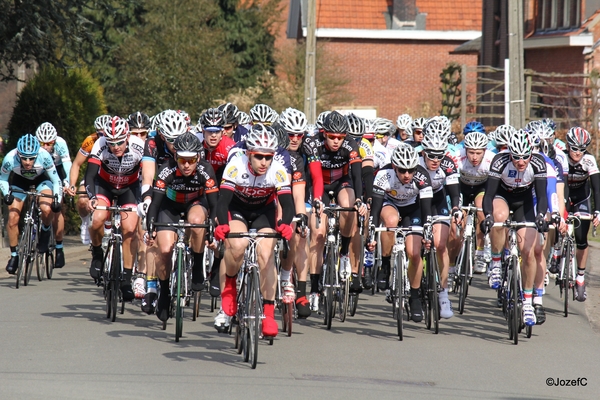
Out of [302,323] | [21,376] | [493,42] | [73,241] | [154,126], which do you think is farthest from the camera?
[493,42]

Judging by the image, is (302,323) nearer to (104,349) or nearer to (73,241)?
(104,349)

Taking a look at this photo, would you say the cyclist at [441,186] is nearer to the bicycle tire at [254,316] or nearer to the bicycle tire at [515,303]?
the bicycle tire at [515,303]

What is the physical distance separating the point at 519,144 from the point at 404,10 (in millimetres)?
43497

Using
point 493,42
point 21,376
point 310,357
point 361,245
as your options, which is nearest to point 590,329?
point 361,245

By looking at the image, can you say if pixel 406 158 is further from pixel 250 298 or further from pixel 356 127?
pixel 250 298

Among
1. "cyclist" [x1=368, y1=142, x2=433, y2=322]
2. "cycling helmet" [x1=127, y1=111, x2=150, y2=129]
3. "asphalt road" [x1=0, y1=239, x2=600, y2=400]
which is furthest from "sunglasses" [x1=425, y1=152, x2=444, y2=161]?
"cycling helmet" [x1=127, y1=111, x2=150, y2=129]

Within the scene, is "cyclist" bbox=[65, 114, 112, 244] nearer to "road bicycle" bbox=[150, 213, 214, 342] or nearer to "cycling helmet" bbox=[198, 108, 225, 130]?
"cycling helmet" bbox=[198, 108, 225, 130]

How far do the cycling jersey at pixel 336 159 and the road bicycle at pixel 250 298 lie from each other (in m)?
2.84

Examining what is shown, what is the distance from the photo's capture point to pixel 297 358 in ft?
31.4

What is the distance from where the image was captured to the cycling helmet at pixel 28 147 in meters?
14.6

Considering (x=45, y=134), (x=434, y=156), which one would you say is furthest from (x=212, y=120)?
(x=45, y=134)

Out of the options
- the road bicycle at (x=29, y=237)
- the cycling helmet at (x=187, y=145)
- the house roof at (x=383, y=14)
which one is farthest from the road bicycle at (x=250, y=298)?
the house roof at (x=383, y=14)

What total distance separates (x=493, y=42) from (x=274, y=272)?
34.0 meters

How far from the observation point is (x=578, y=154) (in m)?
14.0
